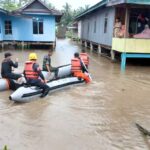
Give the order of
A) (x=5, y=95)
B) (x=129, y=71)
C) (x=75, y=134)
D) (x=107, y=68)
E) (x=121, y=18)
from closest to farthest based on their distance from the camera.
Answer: (x=75, y=134) → (x=5, y=95) → (x=129, y=71) → (x=107, y=68) → (x=121, y=18)

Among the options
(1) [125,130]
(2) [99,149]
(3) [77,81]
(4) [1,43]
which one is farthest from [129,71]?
(4) [1,43]

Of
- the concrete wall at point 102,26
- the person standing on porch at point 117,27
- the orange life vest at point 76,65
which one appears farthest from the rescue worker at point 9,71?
the concrete wall at point 102,26

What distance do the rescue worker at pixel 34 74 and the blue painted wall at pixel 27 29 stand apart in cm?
1649

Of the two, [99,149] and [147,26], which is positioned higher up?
[147,26]

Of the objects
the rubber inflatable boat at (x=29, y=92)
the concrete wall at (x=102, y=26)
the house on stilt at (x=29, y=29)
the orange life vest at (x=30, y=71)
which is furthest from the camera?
the house on stilt at (x=29, y=29)

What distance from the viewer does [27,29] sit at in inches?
968

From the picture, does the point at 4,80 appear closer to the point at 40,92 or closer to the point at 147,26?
the point at 40,92

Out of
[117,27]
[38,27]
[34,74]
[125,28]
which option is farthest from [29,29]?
[34,74]

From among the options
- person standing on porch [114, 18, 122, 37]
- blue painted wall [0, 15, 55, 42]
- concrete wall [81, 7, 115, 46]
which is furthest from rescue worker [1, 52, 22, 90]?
blue painted wall [0, 15, 55, 42]

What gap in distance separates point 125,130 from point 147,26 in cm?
1005

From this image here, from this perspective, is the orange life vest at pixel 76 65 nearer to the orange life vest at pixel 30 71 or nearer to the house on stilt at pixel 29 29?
the orange life vest at pixel 30 71

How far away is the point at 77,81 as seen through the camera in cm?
1054

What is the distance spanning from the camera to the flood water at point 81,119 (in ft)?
18.3

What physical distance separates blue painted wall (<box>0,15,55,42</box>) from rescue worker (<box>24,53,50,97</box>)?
16.5 m
